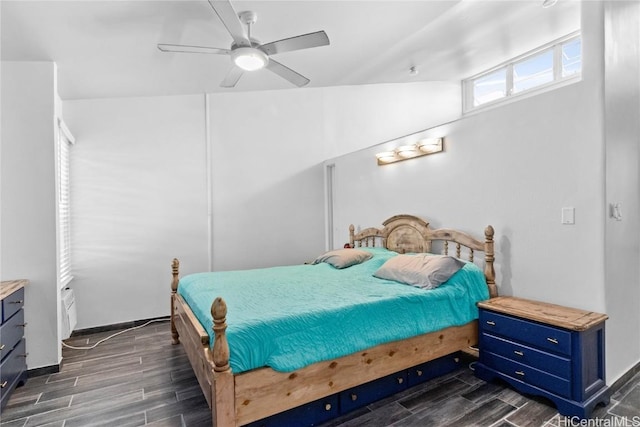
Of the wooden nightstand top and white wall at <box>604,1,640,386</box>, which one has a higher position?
white wall at <box>604,1,640,386</box>

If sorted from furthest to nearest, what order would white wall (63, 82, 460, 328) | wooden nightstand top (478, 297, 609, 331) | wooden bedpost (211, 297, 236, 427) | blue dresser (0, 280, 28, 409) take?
1. white wall (63, 82, 460, 328)
2. blue dresser (0, 280, 28, 409)
3. wooden nightstand top (478, 297, 609, 331)
4. wooden bedpost (211, 297, 236, 427)

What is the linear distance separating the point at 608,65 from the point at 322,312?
2.65 meters

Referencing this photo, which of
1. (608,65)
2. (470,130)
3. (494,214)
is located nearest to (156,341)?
(494,214)

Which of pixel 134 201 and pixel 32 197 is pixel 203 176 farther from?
pixel 32 197

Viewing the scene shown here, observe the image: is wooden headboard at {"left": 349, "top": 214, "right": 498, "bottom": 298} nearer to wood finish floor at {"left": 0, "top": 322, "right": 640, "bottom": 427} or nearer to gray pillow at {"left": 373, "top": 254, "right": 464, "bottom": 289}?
gray pillow at {"left": 373, "top": 254, "right": 464, "bottom": 289}

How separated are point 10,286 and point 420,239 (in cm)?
373

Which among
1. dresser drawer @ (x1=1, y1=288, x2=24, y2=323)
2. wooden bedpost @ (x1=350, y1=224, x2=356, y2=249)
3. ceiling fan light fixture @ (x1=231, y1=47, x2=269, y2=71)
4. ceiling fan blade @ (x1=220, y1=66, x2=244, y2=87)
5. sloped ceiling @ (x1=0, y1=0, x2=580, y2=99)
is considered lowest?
dresser drawer @ (x1=1, y1=288, x2=24, y2=323)

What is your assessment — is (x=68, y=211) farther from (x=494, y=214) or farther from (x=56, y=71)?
(x=494, y=214)

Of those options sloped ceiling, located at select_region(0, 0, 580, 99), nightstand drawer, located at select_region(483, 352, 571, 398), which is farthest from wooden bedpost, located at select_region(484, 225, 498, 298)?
sloped ceiling, located at select_region(0, 0, 580, 99)

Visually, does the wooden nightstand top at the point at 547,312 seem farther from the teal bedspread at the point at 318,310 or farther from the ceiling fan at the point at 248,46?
the ceiling fan at the point at 248,46

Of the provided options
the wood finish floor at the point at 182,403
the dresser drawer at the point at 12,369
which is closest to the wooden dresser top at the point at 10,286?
the dresser drawer at the point at 12,369

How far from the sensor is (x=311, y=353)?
2.04 meters

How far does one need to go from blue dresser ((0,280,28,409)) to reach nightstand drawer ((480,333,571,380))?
363cm

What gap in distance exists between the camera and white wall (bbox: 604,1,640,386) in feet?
7.79
